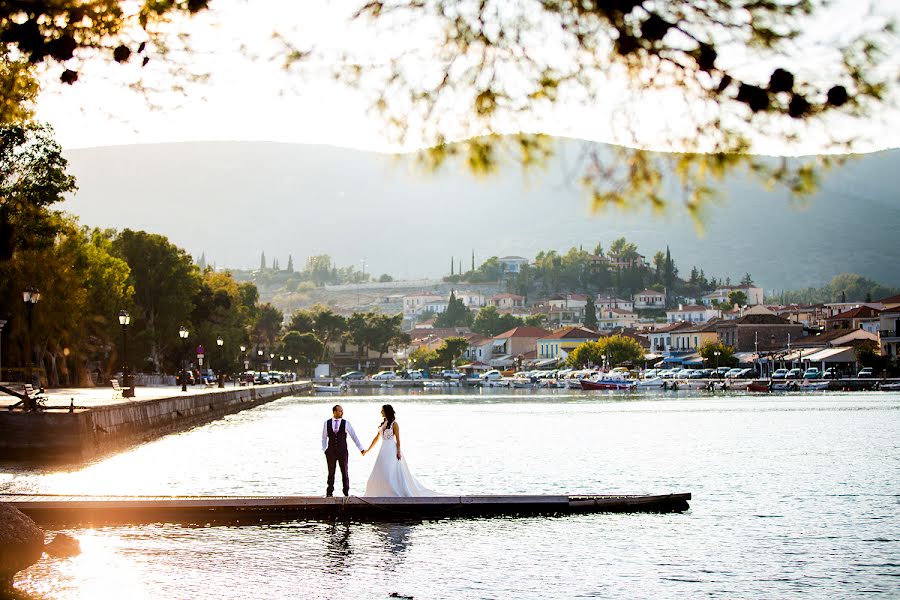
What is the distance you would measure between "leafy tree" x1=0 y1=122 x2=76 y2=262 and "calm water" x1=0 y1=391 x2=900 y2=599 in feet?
32.6

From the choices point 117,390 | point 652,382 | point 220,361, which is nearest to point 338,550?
point 117,390

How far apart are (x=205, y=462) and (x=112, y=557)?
20.6m

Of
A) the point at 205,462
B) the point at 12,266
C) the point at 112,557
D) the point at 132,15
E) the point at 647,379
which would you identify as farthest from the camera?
the point at 647,379

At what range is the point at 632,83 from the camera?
30.0 ft

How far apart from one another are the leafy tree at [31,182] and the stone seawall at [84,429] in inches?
316

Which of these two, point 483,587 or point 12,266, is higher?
point 12,266

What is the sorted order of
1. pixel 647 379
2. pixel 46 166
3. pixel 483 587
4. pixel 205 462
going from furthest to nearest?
pixel 647 379, pixel 46 166, pixel 205 462, pixel 483 587

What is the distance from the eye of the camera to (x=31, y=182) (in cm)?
4978

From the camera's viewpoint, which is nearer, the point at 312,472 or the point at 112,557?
the point at 112,557

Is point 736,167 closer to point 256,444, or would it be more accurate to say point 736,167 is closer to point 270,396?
point 256,444

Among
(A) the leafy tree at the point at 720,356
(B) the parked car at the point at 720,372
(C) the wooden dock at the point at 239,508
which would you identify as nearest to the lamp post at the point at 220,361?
(B) the parked car at the point at 720,372

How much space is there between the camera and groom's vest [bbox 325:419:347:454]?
24.2 meters

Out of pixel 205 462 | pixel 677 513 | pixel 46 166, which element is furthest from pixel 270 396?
pixel 677 513

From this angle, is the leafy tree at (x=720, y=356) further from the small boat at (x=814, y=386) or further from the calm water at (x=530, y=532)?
the calm water at (x=530, y=532)
